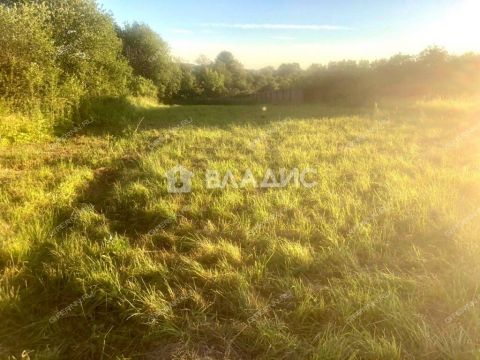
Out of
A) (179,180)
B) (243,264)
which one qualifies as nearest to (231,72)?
(179,180)

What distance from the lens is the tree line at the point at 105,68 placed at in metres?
9.82

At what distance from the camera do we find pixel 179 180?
6.32 metres

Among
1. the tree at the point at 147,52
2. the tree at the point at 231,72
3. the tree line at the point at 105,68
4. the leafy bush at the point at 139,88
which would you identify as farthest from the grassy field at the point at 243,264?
the tree at the point at 231,72

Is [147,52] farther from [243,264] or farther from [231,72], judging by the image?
[243,264]

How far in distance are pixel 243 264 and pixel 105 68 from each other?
15609 mm

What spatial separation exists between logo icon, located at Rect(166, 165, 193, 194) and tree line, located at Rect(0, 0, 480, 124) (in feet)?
20.1

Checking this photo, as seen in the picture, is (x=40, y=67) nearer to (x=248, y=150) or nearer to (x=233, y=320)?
(x=248, y=150)

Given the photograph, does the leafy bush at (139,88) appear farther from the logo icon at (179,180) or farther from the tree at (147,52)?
the logo icon at (179,180)

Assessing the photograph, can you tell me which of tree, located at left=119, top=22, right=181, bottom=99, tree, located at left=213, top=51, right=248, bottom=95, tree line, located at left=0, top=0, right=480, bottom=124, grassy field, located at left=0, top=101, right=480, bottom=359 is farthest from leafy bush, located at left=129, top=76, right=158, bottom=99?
tree, located at left=213, top=51, right=248, bottom=95

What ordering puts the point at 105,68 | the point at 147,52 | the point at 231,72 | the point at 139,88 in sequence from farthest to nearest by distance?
the point at 231,72 → the point at 147,52 → the point at 139,88 → the point at 105,68

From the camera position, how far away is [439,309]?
107 inches

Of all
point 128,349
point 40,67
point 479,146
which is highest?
point 40,67

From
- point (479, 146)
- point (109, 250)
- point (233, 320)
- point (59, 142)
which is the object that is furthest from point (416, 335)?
point (59, 142)

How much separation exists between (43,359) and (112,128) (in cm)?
1140
